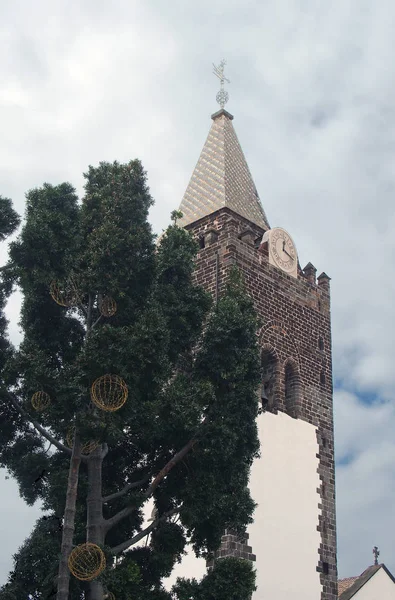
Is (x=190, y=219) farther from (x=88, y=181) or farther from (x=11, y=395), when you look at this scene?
(x=11, y=395)

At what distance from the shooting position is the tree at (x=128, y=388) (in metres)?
15.2

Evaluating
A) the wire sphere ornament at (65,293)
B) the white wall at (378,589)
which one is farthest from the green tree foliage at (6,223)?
the white wall at (378,589)

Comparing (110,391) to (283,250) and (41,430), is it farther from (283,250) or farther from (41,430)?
(283,250)

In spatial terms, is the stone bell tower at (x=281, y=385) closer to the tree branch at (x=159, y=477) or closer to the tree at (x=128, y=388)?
the tree at (x=128, y=388)

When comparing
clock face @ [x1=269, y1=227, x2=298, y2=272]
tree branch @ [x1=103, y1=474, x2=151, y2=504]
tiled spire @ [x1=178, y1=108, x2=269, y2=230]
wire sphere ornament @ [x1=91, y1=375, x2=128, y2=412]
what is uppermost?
tiled spire @ [x1=178, y1=108, x2=269, y2=230]

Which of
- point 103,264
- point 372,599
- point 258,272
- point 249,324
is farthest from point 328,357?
point 103,264

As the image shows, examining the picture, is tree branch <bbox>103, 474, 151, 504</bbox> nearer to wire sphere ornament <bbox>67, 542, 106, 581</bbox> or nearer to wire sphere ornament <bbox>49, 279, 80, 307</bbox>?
wire sphere ornament <bbox>67, 542, 106, 581</bbox>

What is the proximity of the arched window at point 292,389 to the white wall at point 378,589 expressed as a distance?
6554 mm

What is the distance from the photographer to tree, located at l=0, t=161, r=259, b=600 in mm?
15195

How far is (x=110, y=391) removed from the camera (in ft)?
48.3

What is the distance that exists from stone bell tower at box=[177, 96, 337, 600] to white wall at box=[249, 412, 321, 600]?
0.08 ft

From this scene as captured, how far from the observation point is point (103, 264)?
1612 centimetres

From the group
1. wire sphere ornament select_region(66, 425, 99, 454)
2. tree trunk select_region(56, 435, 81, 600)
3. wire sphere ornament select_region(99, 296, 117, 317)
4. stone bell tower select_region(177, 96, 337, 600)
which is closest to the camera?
tree trunk select_region(56, 435, 81, 600)

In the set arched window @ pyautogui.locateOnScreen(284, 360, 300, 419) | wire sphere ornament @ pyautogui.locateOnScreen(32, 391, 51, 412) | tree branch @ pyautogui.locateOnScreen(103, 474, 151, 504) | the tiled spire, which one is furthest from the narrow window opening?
wire sphere ornament @ pyautogui.locateOnScreen(32, 391, 51, 412)
